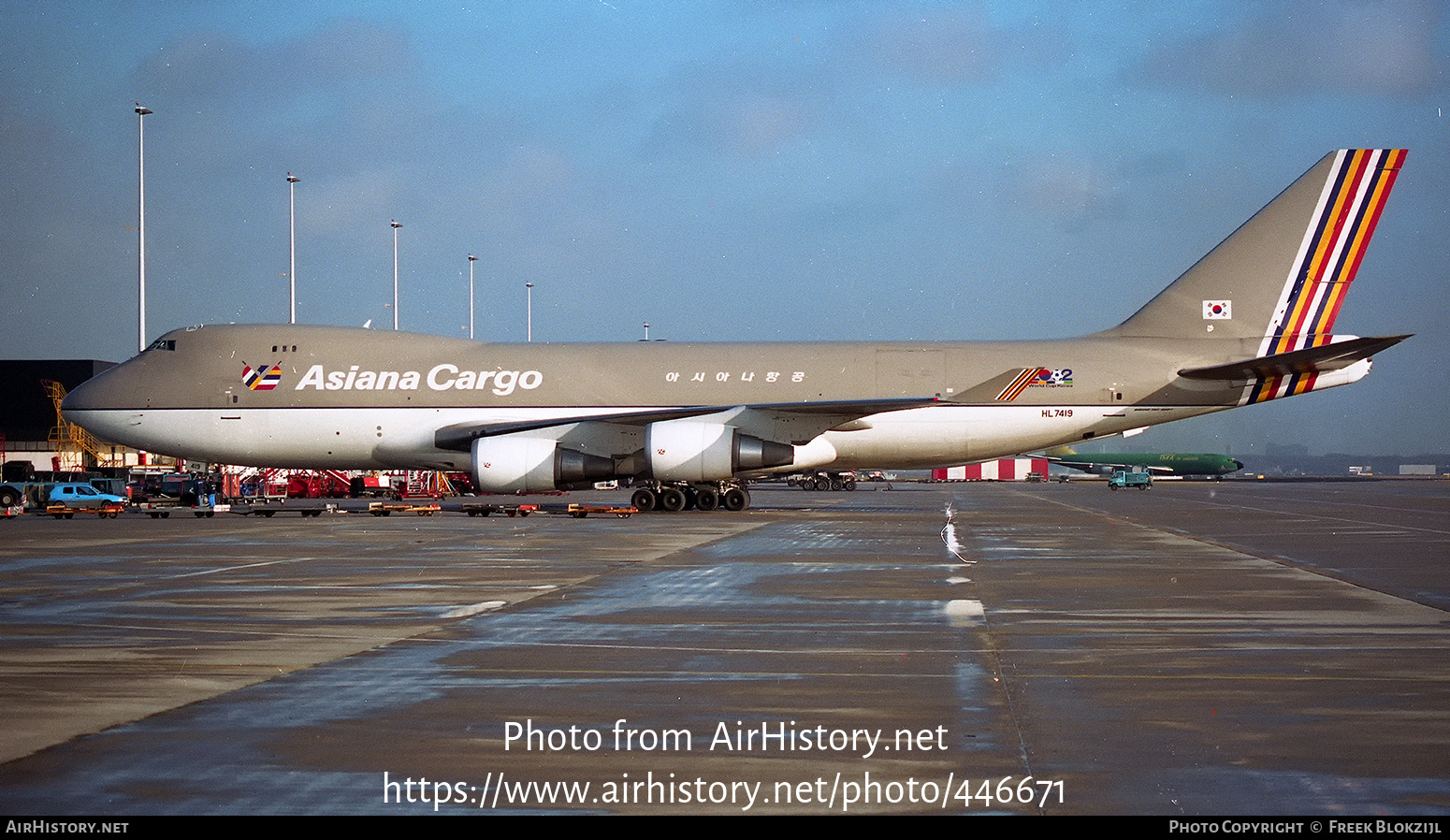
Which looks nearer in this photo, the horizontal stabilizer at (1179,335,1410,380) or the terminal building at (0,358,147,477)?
the horizontal stabilizer at (1179,335,1410,380)

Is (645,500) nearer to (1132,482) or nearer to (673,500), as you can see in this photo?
(673,500)

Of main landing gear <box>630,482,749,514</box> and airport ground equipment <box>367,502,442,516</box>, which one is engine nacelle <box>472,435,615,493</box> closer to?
airport ground equipment <box>367,502,442,516</box>

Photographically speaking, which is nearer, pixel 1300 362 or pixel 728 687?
pixel 728 687

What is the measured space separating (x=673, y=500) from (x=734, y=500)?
1648 mm

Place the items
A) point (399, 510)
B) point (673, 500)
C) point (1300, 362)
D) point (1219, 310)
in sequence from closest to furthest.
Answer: point (1300, 362), point (1219, 310), point (673, 500), point (399, 510)

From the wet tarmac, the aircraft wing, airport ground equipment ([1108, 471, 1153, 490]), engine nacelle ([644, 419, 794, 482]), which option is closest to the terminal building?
the aircraft wing

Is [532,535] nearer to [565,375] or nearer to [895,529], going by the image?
[895,529]

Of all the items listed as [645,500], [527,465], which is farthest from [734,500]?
[527,465]

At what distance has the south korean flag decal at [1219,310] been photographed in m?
34.7

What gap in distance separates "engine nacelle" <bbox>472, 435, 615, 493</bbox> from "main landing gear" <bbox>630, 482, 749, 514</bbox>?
2822mm

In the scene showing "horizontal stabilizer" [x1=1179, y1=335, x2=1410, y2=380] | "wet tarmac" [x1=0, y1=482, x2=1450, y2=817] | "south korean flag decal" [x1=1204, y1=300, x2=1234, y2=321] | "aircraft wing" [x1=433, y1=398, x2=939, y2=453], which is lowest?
"wet tarmac" [x1=0, y1=482, x2=1450, y2=817]

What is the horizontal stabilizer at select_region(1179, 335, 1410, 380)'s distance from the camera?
3095 centimetres

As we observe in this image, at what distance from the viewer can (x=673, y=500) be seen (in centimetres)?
3506

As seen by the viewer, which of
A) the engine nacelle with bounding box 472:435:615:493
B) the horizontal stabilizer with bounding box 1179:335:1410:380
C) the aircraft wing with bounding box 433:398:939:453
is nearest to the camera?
the horizontal stabilizer with bounding box 1179:335:1410:380
